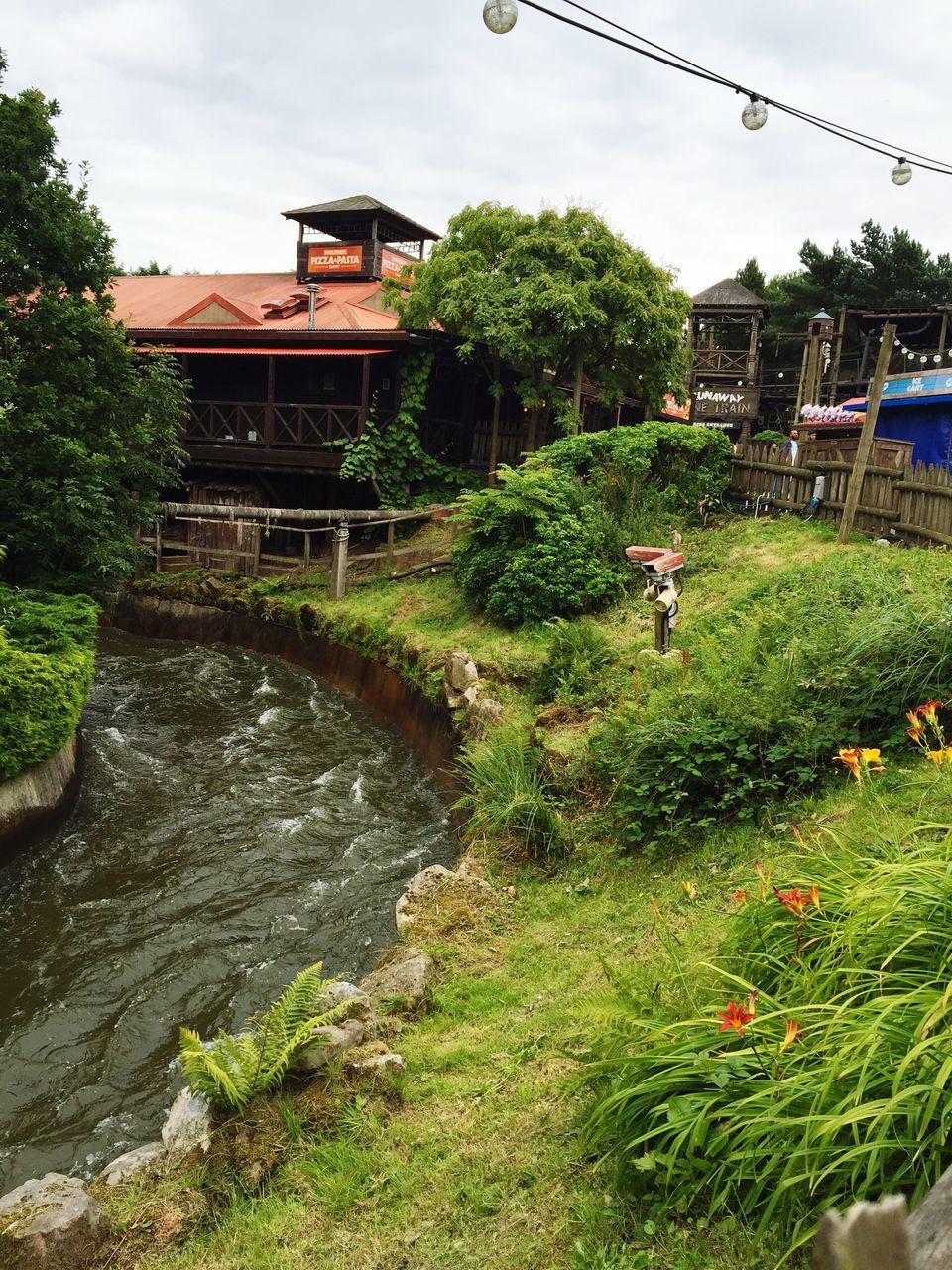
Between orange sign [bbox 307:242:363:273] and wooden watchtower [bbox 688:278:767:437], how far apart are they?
12.0m

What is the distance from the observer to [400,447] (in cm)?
2109

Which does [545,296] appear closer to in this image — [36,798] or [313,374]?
[313,374]

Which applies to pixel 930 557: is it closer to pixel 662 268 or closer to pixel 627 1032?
pixel 627 1032

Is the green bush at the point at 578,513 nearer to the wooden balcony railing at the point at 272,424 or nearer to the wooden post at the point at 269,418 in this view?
the wooden balcony railing at the point at 272,424

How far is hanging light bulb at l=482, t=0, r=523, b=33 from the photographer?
535 cm

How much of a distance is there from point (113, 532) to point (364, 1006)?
9910 millimetres

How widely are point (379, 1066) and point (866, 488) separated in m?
11.9

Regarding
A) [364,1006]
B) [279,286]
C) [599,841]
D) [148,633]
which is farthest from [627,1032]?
[279,286]

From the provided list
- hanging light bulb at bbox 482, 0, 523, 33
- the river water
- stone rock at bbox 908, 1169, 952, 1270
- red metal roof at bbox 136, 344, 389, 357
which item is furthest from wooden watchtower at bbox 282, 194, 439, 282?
stone rock at bbox 908, 1169, 952, 1270

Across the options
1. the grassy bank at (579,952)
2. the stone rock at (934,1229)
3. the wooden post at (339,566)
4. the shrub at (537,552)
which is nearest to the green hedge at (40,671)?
Answer: the grassy bank at (579,952)

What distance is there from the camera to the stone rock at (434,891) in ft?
22.0

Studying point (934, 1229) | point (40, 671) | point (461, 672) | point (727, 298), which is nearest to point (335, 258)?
point (727, 298)

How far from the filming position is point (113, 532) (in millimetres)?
13094

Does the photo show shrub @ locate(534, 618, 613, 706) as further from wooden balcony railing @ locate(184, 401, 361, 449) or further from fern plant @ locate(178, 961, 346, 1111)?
wooden balcony railing @ locate(184, 401, 361, 449)
